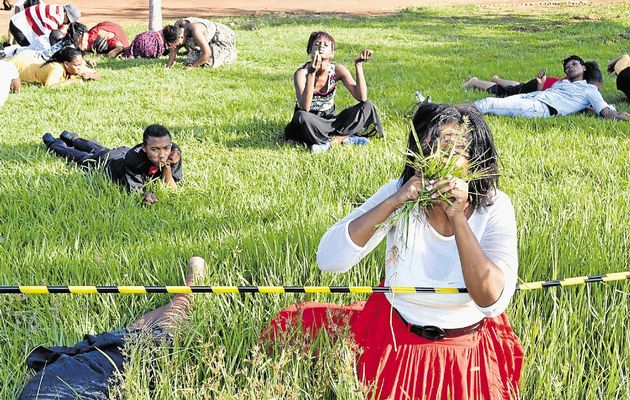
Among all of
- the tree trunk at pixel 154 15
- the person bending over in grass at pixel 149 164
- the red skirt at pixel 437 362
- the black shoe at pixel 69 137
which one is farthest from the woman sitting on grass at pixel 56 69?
the red skirt at pixel 437 362

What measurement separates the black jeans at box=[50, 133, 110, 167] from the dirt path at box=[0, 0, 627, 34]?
12025 mm

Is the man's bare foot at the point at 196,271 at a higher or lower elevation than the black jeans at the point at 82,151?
lower

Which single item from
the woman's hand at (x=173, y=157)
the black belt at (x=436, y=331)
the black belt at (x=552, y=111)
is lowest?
the black belt at (x=436, y=331)

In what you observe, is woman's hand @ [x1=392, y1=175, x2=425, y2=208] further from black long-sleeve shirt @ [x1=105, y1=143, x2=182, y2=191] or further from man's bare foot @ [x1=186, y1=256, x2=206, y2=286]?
black long-sleeve shirt @ [x1=105, y1=143, x2=182, y2=191]

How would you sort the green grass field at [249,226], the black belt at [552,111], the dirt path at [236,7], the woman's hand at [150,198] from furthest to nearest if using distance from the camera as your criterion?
the dirt path at [236,7] → the black belt at [552,111] → the woman's hand at [150,198] → the green grass field at [249,226]

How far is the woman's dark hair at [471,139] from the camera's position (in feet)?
7.69

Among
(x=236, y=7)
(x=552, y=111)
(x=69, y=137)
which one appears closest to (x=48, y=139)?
(x=69, y=137)

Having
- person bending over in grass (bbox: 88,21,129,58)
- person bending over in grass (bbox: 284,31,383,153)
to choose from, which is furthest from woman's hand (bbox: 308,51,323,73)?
person bending over in grass (bbox: 88,21,129,58)

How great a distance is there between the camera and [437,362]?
2.43 m

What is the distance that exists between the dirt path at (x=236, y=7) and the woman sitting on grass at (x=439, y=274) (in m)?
16.0

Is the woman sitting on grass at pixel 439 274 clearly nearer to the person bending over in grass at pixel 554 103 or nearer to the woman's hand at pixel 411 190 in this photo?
the woman's hand at pixel 411 190

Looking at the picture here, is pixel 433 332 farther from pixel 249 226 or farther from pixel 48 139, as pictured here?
pixel 48 139

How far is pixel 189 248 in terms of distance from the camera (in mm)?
3748

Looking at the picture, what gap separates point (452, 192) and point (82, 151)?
432 cm
